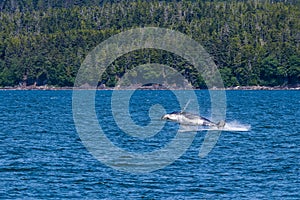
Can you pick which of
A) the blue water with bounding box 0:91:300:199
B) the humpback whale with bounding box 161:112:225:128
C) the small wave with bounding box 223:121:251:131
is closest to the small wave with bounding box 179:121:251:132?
the small wave with bounding box 223:121:251:131

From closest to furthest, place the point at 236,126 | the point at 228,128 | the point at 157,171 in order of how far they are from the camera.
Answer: the point at 157,171 < the point at 228,128 < the point at 236,126

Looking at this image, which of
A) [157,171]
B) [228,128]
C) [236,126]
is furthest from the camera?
[236,126]

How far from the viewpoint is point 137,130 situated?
6400cm

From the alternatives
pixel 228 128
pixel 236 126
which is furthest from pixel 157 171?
pixel 236 126

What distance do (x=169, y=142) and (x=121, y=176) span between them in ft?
50.0

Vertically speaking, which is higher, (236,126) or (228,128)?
(236,126)

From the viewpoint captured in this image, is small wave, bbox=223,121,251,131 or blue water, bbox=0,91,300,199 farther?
small wave, bbox=223,121,251,131

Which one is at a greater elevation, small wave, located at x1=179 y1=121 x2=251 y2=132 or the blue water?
small wave, located at x1=179 y1=121 x2=251 y2=132

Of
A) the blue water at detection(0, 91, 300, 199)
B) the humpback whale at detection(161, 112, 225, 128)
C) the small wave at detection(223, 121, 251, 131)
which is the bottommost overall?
the blue water at detection(0, 91, 300, 199)

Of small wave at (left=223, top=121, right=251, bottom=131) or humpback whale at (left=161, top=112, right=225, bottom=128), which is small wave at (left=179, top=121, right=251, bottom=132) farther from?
humpback whale at (left=161, top=112, right=225, bottom=128)

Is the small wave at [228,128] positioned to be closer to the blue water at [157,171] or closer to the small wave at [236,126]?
the small wave at [236,126]

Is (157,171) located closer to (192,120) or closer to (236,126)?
(192,120)

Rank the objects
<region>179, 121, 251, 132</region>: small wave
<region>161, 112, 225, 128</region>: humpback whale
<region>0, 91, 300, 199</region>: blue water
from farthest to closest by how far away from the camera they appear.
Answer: <region>161, 112, 225, 128</region>: humpback whale → <region>179, 121, 251, 132</region>: small wave → <region>0, 91, 300, 199</region>: blue water

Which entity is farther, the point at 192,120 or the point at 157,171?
the point at 192,120
